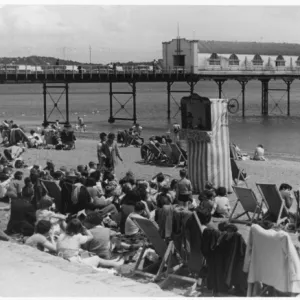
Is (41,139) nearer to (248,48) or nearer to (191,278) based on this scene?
(191,278)

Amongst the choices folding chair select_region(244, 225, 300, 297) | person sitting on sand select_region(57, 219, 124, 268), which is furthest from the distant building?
folding chair select_region(244, 225, 300, 297)

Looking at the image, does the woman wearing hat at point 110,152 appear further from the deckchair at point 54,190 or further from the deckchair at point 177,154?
the deckchair at point 54,190

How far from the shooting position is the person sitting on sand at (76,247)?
6.99m

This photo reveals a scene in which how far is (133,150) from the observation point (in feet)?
64.1

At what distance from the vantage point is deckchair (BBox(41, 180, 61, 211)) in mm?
9578

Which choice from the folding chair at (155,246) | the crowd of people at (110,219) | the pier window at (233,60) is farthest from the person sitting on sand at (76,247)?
the pier window at (233,60)

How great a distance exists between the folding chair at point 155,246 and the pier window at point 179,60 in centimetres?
3702

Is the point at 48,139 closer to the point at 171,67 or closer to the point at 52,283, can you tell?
the point at 52,283

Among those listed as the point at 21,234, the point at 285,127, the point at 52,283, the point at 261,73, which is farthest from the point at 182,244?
the point at 261,73

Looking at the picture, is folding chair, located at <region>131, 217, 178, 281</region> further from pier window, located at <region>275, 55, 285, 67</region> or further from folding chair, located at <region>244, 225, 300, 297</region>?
pier window, located at <region>275, 55, 285, 67</region>

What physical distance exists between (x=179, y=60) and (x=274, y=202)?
116 feet

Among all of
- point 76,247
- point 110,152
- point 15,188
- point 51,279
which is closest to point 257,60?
point 110,152

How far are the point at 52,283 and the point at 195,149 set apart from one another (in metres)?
6.12

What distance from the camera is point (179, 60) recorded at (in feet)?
143
